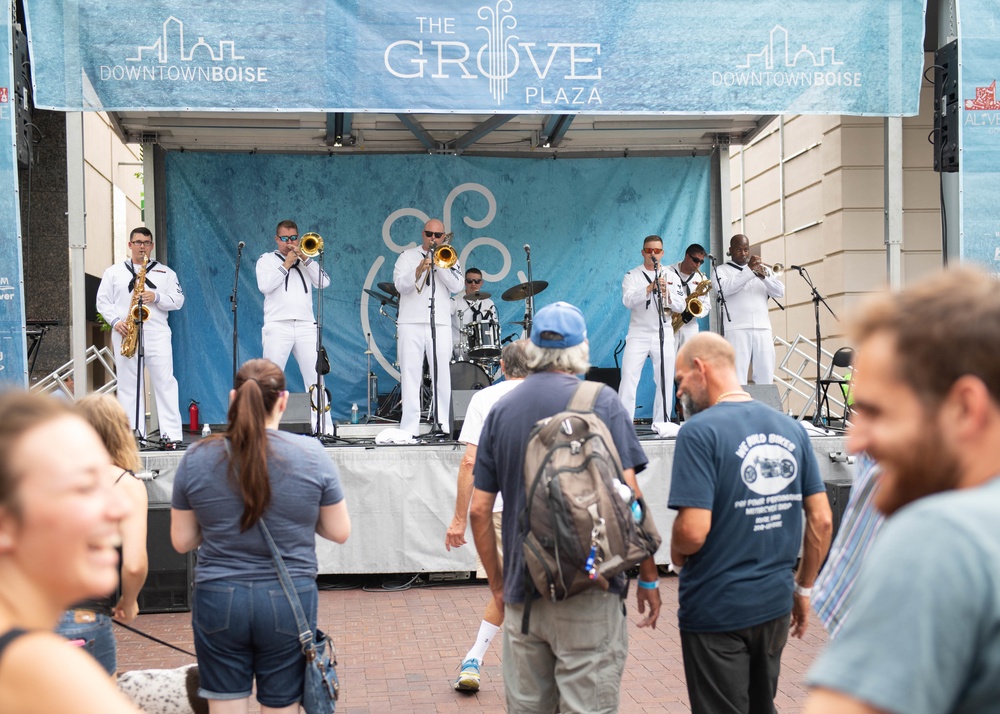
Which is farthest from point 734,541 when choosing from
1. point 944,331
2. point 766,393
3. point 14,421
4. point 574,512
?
point 766,393

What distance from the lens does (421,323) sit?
1084 cm

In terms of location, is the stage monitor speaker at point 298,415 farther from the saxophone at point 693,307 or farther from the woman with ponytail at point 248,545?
the woman with ponytail at point 248,545

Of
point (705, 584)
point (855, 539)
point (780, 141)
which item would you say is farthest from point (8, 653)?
point (780, 141)

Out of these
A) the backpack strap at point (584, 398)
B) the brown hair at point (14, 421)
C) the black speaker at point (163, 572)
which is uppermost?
the brown hair at point (14, 421)

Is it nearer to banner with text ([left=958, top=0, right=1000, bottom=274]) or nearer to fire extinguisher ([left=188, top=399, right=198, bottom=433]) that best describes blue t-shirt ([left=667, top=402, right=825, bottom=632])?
banner with text ([left=958, top=0, right=1000, bottom=274])

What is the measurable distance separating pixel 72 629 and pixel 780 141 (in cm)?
1586

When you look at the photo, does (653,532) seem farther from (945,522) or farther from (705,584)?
(945,522)

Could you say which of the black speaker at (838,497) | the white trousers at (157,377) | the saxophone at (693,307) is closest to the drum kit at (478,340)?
the saxophone at (693,307)

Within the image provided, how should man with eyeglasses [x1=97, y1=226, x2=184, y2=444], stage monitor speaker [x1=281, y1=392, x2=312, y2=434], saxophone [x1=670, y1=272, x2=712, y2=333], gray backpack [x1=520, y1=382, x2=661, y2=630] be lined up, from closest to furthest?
gray backpack [x1=520, y1=382, x2=661, y2=630]
stage monitor speaker [x1=281, y1=392, x2=312, y2=434]
man with eyeglasses [x1=97, y1=226, x2=184, y2=444]
saxophone [x1=670, y1=272, x2=712, y2=333]

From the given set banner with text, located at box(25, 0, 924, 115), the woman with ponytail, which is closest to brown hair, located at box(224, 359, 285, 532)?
the woman with ponytail

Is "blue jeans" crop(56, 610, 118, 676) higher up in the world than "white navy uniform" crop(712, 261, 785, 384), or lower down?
lower down

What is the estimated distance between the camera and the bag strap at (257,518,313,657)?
3.53 metres

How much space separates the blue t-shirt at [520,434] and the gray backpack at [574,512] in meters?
0.18

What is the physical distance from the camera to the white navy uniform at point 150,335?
33.8 ft
